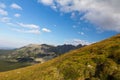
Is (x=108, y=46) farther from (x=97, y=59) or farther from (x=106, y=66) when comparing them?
(x=106, y=66)

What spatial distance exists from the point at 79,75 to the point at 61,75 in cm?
517

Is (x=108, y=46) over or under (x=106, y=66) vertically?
over

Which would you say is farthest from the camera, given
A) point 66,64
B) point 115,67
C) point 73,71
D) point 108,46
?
point 108,46

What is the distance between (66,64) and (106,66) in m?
12.4

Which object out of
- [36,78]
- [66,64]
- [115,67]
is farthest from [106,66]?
[36,78]

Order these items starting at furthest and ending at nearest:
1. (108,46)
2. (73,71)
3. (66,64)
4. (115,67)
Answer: (108,46) < (66,64) < (73,71) < (115,67)

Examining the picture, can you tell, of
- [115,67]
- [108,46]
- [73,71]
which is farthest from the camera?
[108,46]

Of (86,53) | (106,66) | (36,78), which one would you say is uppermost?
(86,53)

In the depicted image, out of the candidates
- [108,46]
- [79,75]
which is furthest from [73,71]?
[108,46]

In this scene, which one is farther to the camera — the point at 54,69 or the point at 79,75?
the point at 54,69

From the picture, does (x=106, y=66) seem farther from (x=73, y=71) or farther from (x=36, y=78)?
(x=36, y=78)

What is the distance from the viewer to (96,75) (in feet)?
154

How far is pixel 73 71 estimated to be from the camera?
1965 inches

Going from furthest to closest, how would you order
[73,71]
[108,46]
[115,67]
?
1. [108,46]
2. [73,71]
3. [115,67]
